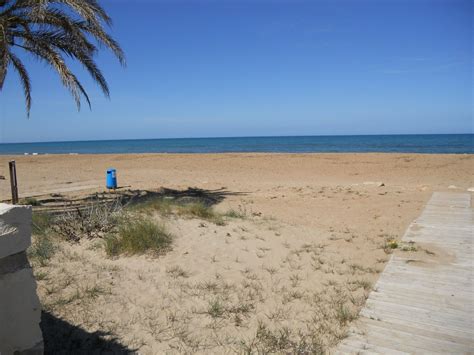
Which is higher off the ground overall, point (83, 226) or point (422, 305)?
point (83, 226)

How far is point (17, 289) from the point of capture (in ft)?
6.69

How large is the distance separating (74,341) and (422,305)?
3295 millimetres

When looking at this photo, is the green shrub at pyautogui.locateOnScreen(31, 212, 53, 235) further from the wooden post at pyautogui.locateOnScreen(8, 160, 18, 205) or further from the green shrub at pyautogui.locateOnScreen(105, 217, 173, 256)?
the wooden post at pyautogui.locateOnScreen(8, 160, 18, 205)

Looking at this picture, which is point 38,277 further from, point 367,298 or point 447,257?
point 447,257

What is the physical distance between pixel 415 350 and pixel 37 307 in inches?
111

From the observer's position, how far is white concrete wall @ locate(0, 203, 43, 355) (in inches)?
77.1

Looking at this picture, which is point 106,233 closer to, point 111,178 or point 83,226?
point 83,226

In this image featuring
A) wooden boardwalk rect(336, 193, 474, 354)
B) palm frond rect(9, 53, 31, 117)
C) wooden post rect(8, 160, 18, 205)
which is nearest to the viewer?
wooden boardwalk rect(336, 193, 474, 354)

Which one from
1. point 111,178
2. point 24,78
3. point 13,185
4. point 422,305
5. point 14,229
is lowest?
→ point 422,305

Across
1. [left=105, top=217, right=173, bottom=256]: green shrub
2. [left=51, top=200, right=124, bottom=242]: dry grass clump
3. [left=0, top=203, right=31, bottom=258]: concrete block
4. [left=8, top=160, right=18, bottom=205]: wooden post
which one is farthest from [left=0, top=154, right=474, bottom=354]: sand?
[left=8, top=160, right=18, bottom=205]: wooden post

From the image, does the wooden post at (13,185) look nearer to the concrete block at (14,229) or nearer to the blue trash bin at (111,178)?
the blue trash bin at (111,178)

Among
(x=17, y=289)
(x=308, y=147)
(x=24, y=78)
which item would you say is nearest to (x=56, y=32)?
(x=24, y=78)

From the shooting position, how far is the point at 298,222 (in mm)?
7230

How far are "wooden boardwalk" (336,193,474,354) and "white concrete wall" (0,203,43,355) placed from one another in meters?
2.25
